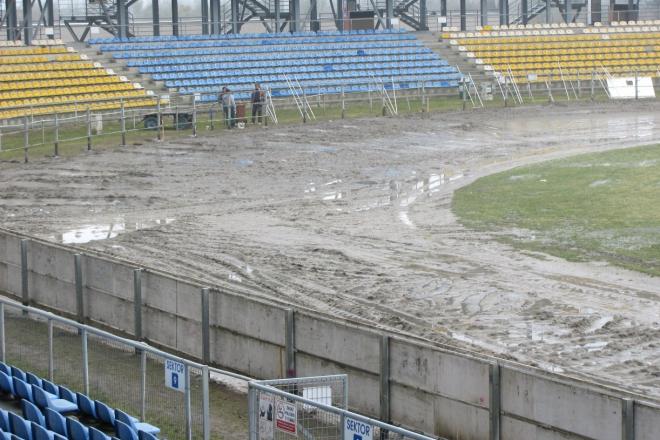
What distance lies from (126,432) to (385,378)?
338cm

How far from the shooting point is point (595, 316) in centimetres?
1798

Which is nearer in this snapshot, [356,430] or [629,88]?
[356,430]

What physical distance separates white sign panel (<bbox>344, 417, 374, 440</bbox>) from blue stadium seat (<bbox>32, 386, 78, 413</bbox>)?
11.1 ft

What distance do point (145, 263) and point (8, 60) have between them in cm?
2600

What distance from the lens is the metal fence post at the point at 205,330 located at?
53.9 ft

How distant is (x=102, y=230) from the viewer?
25875 mm

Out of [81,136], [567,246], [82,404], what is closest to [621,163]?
[567,246]

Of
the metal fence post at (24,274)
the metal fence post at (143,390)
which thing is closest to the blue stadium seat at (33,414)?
the metal fence post at (143,390)

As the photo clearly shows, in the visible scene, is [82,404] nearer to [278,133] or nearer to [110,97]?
[278,133]

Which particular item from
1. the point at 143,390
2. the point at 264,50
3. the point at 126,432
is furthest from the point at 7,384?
the point at 264,50

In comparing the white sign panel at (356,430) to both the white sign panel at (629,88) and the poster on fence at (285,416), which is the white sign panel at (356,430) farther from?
the white sign panel at (629,88)

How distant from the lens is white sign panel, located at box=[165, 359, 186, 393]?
42.7 ft

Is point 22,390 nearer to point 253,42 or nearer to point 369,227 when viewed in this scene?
point 369,227

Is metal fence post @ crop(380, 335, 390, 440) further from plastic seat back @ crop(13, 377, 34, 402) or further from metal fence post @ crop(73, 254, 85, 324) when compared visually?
metal fence post @ crop(73, 254, 85, 324)
